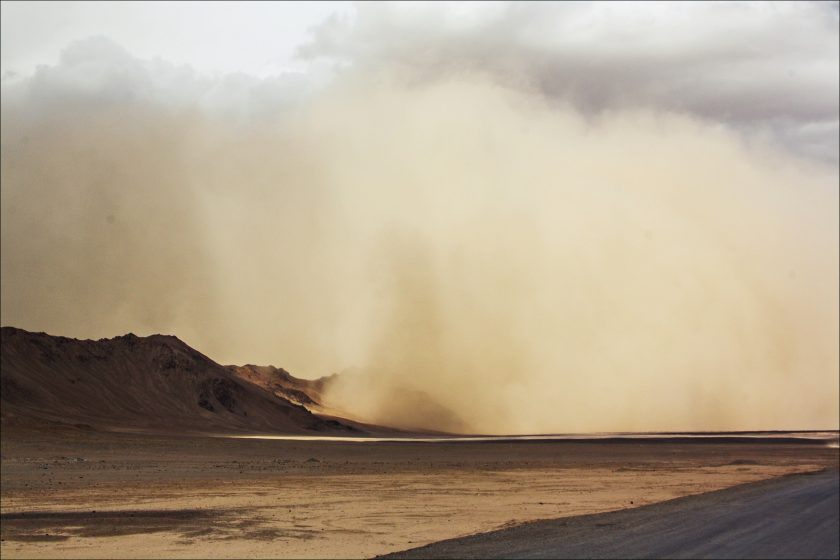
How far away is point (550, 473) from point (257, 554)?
36293 mm

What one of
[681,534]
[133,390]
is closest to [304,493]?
[681,534]

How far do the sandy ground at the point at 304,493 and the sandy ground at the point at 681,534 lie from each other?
6.20 ft

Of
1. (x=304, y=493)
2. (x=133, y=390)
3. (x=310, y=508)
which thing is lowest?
(x=304, y=493)

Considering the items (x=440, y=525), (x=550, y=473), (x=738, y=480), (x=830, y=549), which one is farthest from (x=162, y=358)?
(x=830, y=549)

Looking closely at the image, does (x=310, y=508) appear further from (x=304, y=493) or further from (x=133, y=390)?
(x=133, y=390)

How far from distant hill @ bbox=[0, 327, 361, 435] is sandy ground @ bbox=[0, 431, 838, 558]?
4425 cm

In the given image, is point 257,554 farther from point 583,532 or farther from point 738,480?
point 738,480

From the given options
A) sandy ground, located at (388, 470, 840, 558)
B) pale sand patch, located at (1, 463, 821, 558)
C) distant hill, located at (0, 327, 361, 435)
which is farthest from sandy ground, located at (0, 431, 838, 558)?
distant hill, located at (0, 327, 361, 435)

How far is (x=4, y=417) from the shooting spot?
11194 centimetres

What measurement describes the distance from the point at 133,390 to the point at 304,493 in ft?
356

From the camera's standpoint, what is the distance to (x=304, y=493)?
143 feet

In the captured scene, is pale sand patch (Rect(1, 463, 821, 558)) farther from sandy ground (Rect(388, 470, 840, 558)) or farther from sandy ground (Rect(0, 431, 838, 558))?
sandy ground (Rect(388, 470, 840, 558))

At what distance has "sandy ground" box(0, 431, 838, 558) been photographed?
2806cm

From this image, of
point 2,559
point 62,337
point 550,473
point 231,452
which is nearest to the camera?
point 2,559
